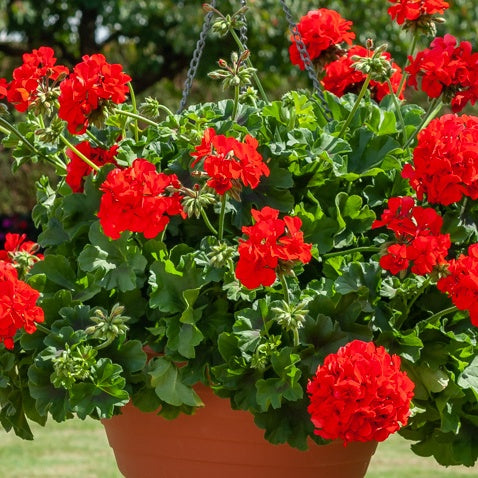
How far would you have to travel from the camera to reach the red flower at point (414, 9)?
2230 millimetres

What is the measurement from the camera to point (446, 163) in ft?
6.09

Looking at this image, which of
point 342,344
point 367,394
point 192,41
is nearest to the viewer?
point 367,394

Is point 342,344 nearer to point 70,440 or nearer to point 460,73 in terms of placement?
point 460,73

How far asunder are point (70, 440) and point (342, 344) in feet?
12.5

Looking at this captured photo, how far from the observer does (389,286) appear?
1.95 metres

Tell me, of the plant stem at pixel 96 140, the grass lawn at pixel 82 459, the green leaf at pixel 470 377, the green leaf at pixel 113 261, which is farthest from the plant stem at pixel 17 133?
the grass lawn at pixel 82 459

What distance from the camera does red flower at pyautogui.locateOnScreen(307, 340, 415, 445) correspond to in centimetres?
163

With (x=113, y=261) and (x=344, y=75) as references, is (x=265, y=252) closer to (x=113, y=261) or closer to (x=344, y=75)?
(x=113, y=261)

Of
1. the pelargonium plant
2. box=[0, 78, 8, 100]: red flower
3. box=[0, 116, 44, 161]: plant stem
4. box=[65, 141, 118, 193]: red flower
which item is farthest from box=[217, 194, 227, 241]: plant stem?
box=[0, 78, 8, 100]: red flower

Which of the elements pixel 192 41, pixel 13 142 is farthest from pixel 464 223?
pixel 192 41

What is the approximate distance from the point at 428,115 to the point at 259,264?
75cm

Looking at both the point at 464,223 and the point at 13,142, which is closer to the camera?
the point at 464,223

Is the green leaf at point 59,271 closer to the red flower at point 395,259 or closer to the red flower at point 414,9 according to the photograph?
the red flower at point 395,259

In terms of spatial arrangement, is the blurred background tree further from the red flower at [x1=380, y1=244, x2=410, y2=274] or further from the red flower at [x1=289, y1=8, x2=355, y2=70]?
the red flower at [x1=380, y1=244, x2=410, y2=274]
